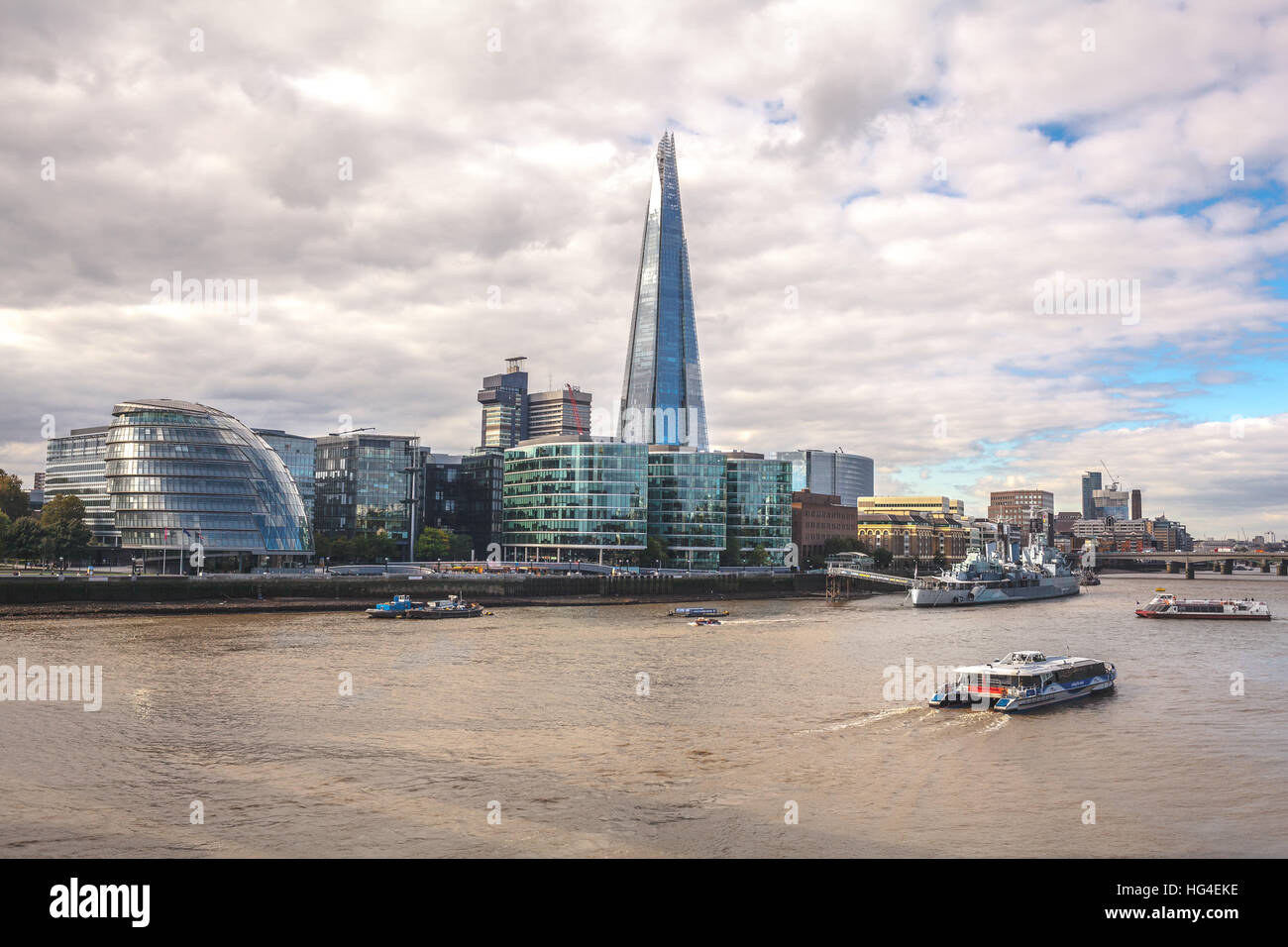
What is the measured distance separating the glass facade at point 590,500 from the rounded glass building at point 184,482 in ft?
168

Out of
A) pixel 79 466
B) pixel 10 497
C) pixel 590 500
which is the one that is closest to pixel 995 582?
pixel 590 500

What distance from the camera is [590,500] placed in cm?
15750

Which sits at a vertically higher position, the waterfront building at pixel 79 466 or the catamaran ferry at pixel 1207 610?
the waterfront building at pixel 79 466

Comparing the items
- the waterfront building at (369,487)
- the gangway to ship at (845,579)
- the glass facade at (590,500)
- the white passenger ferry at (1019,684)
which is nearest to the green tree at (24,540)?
the waterfront building at (369,487)

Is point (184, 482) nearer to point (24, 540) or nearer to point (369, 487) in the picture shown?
point (24, 540)

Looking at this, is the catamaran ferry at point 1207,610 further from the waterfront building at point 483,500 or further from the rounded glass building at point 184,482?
the waterfront building at point 483,500

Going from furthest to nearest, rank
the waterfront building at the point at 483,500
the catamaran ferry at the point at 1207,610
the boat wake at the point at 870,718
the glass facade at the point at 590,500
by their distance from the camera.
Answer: the waterfront building at the point at 483,500
the glass facade at the point at 590,500
the catamaran ferry at the point at 1207,610
the boat wake at the point at 870,718

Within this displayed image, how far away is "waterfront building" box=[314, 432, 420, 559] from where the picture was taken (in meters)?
181

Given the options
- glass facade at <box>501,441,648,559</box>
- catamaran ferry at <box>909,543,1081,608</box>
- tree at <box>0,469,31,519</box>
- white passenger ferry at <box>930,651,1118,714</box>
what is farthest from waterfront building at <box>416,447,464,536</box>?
white passenger ferry at <box>930,651,1118,714</box>

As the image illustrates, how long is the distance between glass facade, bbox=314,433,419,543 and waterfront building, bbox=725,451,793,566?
201 feet

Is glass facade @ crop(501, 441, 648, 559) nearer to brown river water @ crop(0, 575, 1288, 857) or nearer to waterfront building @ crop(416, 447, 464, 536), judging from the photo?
waterfront building @ crop(416, 447, 464, 536)

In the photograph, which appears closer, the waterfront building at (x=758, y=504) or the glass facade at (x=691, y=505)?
the glass facade at (x=691, y=505)

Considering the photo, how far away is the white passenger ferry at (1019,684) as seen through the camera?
A: 137 feet

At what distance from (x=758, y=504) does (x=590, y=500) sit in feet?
113
